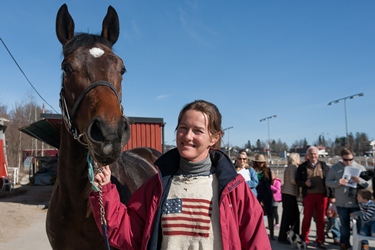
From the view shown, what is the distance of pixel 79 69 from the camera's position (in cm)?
215

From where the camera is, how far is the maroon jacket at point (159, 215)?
174 cm

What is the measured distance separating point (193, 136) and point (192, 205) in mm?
387

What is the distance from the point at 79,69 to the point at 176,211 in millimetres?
1130

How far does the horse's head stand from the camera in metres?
1.70

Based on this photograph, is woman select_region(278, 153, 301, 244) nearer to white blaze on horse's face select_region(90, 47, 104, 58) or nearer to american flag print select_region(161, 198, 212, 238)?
american flag print select_region(161, 198, 212, 238)

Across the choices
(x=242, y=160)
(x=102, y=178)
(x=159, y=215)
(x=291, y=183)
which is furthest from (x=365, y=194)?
(x=102, y=178)

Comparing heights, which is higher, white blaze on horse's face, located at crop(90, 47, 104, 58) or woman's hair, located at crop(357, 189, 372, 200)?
white blaze on horse's face, located at crop(90, 47, 104, 58)

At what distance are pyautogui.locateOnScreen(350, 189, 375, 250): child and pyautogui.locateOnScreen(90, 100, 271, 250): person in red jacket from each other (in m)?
4.10

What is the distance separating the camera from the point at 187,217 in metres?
1.79

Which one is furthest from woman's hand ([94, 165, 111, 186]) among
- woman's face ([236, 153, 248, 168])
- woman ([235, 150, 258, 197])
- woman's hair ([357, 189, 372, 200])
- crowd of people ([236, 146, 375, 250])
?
woman's hair ([357, 189, 372, 200])

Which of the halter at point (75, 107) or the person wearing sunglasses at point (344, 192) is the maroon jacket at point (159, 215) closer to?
the halter at point (75, 107)

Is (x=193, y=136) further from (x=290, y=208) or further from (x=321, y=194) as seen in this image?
(x=290, y=208)

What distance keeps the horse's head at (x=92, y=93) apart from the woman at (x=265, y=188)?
4981 millimetres

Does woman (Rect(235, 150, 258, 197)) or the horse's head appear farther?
woman (Rect(235, 150, 258, 197))
